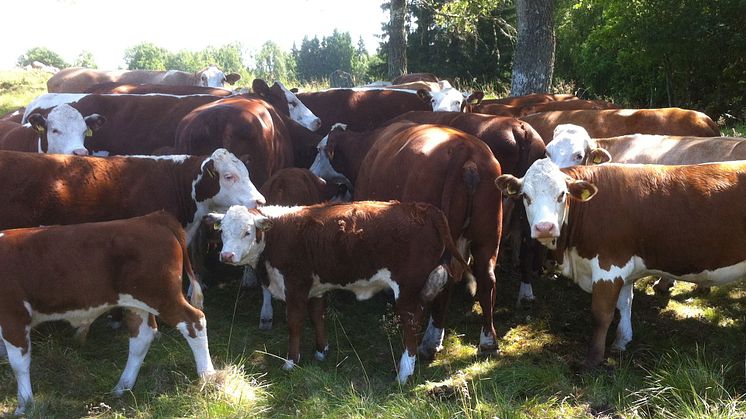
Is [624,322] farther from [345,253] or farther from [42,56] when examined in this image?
[42,56]

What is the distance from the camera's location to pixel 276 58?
391 feet

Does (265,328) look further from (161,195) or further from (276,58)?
(276,58)

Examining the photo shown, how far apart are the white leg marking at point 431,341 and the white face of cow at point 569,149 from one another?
2514 mm

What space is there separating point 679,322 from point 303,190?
4336 mm

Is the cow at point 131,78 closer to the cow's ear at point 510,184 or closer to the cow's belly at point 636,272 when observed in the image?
the cow's ear at point 510,184

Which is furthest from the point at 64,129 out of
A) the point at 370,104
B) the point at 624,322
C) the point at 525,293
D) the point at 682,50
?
the point at 682,50

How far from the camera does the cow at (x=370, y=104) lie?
1202 cm

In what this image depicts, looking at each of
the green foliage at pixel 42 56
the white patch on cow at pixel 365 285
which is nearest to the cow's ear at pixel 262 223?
the white patch on cow at pixel 365 285

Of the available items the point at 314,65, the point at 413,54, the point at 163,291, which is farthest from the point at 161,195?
the point at 314,65

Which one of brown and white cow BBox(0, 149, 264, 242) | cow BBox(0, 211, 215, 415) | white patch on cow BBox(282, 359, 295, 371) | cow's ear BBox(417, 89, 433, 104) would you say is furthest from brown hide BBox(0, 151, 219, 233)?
cow's ear BBox(417, 89, 433, 104)

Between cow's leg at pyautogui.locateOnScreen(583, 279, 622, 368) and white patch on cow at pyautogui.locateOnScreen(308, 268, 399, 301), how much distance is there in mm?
1797

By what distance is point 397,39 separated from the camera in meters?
19.8

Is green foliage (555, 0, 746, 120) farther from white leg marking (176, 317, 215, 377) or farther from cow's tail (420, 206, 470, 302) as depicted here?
white leg marking (176, 317, 215, 377)

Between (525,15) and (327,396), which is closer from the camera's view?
(327,396)
